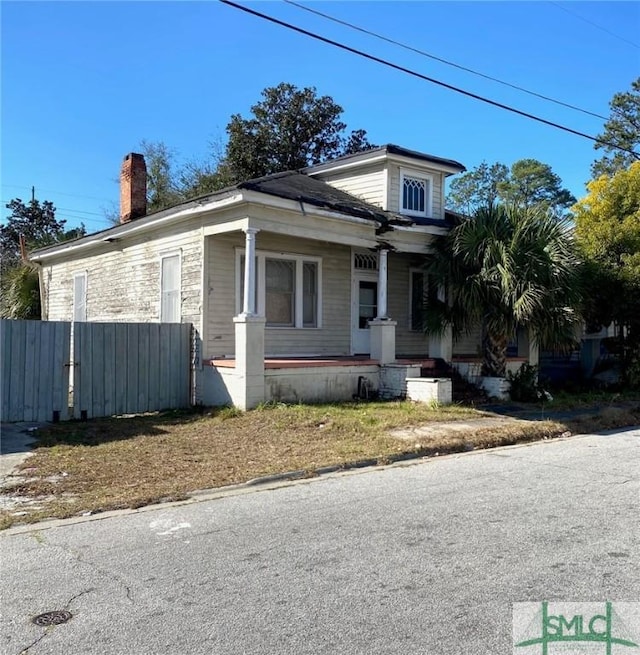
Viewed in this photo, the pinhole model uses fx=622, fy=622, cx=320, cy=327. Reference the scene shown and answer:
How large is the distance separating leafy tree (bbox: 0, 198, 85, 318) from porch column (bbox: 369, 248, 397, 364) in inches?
530

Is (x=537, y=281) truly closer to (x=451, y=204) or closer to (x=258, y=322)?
(x=258, y=322)

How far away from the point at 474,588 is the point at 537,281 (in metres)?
10.1

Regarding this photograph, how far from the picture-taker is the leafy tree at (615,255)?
1603cm

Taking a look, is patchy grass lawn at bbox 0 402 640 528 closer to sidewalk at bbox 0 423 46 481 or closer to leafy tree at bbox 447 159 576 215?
sidewalk at bbox 0 423 46 481

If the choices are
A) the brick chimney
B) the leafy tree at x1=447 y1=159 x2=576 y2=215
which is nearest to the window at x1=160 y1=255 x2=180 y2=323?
the brick chimney

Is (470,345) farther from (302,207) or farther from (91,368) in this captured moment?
(91,368)

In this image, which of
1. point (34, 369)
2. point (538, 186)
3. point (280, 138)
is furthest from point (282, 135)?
point (538, 186)

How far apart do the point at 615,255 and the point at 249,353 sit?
35.9 feet

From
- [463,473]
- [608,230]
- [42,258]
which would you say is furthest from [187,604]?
[42,258]

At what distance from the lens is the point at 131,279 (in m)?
16.1

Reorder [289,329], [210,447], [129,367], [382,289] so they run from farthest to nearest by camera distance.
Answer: [289,329]
[382,289]
[129,367]
[210,447]

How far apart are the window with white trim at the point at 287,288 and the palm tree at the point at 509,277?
9.61 feet

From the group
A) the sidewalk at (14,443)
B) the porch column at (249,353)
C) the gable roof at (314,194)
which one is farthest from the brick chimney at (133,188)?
the sidewalk at (14,443)

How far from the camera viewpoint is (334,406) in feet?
40.0
